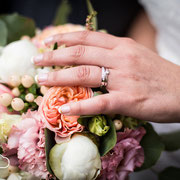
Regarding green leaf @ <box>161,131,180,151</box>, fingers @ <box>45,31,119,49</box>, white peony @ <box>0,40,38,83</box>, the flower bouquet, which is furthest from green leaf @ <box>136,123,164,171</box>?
white peony @ <box>0,40,38,83</box>

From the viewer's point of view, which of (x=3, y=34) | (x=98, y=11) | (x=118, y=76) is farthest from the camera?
→ (x=98, y=11)

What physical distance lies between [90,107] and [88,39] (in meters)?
0.22

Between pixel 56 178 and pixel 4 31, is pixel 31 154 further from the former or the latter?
pixel 4 31

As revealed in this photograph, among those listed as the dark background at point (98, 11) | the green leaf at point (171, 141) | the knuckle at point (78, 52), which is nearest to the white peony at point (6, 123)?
the knuckle at point (78, 52)

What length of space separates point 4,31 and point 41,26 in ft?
3.62

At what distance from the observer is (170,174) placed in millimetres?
721

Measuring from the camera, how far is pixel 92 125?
0.48 metres

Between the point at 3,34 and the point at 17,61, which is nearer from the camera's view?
the point at 17,61

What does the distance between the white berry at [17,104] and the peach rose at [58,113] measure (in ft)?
0.24

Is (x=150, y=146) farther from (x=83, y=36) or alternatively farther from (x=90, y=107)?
(x=83, y=36)

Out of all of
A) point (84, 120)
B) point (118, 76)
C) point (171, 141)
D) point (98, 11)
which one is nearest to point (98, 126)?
point (84, 120)

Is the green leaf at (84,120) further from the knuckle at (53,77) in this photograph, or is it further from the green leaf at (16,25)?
the green leaf at (16,25)

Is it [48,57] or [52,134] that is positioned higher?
[48,57]

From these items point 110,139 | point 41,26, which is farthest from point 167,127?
point 41,26
